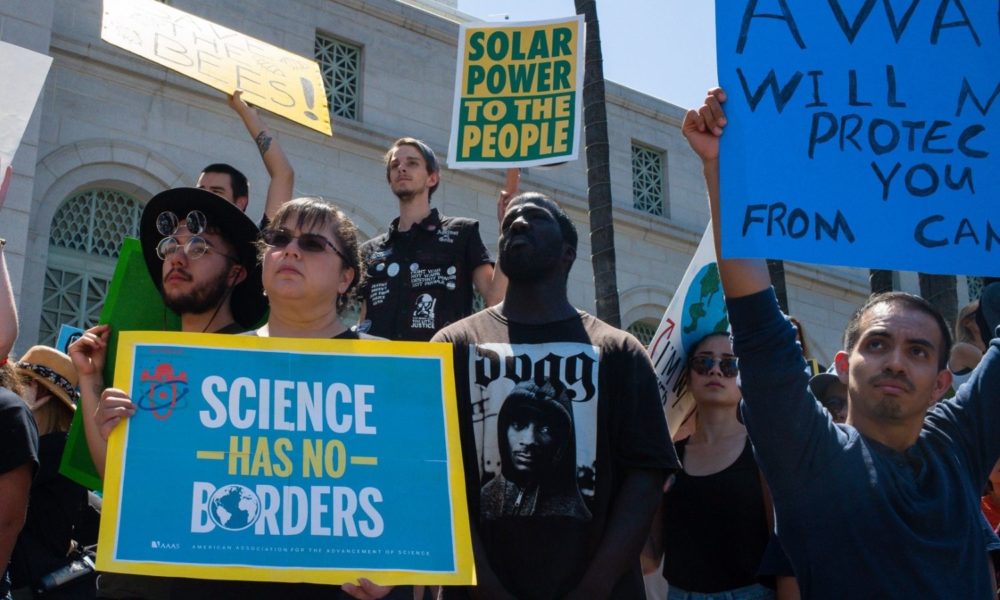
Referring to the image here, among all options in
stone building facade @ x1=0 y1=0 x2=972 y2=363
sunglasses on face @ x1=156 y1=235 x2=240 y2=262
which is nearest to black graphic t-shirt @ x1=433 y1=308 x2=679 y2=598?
sunglasses on face @ x1=156 y1=235 x2=240 y2=262

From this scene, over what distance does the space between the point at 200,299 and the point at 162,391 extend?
0.73 metres

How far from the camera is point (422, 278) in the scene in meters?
5.74

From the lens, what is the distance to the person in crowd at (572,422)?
147 inches

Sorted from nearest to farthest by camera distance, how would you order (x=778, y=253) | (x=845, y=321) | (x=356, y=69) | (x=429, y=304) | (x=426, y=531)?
(x=778, y=253), (x=426, y=531), (x=429, y=304), (x=356, y=69), (x=845, y=321)

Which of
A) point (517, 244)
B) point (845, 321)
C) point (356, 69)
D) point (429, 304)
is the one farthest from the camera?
point (845, 321)

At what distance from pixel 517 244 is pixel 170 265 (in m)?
1.17

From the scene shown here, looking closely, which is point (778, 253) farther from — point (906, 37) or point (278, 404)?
point (278, 404)

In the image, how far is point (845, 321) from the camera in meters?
21.5

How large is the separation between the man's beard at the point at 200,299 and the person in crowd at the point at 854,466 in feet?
5.91

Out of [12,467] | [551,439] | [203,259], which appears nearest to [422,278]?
[203,259]

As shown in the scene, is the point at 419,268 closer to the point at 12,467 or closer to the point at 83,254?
the point at 12,467

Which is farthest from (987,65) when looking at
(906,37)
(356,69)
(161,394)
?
(356,69)

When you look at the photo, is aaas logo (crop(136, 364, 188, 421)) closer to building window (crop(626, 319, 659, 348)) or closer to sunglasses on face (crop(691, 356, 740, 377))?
sunglasses on face (crop(691, 356, 740, 377))

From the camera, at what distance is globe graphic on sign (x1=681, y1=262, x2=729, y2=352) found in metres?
5.11
